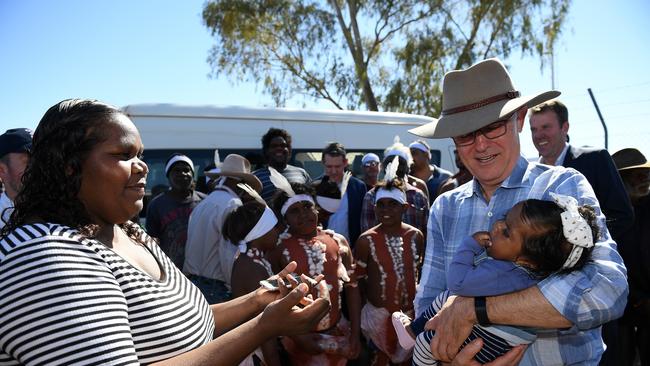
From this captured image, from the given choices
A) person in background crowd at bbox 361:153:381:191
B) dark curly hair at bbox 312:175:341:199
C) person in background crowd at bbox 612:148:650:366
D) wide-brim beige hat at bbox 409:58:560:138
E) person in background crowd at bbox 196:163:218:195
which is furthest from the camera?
person in background crowd at bbox 361:153:381:191

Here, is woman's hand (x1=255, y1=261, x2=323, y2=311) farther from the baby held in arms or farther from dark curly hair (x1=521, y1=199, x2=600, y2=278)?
dark curly hair (x1=521, y1=199, x2=600, y2=278)

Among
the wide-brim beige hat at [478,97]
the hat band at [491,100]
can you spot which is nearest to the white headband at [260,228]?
the wide-brim beige hat at [478,97]

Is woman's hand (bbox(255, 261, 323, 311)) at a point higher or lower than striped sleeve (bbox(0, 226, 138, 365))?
lower

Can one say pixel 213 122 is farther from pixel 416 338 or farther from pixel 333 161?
pixel 416 338

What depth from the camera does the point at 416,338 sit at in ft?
7.13

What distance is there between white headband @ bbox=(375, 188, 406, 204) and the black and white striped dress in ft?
10.6

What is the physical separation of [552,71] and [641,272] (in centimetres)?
1636

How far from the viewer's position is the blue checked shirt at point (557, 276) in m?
1.67

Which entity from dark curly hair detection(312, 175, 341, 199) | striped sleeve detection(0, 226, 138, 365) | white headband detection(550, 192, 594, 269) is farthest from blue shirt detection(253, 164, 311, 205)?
striped sleeve detection(0, 226, 138, 365)

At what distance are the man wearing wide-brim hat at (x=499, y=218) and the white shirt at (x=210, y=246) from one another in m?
2.26

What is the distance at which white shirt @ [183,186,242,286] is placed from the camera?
4.21 meters

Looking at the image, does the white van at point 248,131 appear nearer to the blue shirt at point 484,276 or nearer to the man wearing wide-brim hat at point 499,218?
the man wearing wide-brim hat at point 499,218

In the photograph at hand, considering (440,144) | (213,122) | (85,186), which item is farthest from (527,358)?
(440,144)

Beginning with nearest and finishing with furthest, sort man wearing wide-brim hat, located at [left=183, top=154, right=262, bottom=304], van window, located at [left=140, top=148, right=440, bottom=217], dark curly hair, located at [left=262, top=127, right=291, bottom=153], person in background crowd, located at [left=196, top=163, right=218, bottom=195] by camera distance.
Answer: man wearing wide-brim hat, located at [left=183, top=154, right=262, bottom=304] → dark curly hair, located at [left=262, top=127, right=291, bottom=153] → van window, located at [left=140, top=148, right=440, bottom=217] → person in background crowd, located at [left=196, top=163, right=218, bottom=195]
